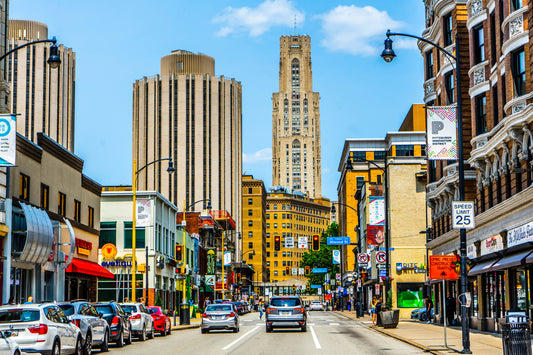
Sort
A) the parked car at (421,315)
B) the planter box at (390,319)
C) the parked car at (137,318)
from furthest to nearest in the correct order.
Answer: the parked car at (421,315) < the planter box at (390,319) < the parked car at (137,318)

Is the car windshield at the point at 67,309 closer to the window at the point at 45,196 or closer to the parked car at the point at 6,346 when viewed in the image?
the parked car at the point at 6,346

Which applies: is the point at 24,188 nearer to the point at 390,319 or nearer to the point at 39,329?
the point at 39,329

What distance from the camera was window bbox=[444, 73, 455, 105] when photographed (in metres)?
43.9

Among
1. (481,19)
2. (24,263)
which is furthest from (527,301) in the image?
(24,263)

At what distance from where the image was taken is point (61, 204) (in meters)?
42.1

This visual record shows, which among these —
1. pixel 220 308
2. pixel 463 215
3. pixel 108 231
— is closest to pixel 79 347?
pixel 463 215

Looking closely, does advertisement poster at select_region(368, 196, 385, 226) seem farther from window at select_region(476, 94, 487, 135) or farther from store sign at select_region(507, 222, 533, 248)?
store sign at select_region(507, 222, 533, 248)

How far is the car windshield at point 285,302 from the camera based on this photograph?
36594 mm

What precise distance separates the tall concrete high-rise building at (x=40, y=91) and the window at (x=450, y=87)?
124 m

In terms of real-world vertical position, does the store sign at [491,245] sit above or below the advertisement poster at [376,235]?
below

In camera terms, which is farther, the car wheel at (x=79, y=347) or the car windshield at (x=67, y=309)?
the car windshield at (x=67, y=309)

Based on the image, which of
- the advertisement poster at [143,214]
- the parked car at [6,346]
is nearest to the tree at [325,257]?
the advertisement poster at [143,214]

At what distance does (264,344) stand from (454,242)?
20869mm

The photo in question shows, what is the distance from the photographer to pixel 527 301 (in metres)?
30.5
